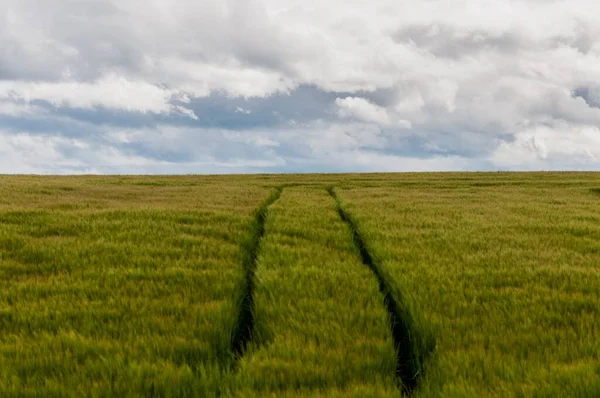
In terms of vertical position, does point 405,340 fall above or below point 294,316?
below

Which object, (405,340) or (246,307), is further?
(246,307)

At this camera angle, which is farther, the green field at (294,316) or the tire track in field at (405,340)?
the tire track in field at (405,340)

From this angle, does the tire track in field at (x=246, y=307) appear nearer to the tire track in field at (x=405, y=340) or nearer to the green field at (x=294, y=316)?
the green field at (x=294, y=316)

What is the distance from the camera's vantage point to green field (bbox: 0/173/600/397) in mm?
3178

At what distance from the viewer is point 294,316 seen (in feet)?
14.2

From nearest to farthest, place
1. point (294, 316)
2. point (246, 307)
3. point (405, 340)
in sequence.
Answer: point (405, 340), point (294, 316), point (246, 307)

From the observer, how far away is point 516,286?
5.48 metres

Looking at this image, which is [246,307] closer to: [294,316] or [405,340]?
[294,316]

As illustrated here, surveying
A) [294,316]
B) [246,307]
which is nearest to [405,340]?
[294,316]

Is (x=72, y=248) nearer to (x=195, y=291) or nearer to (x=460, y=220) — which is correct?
(x=195, y=291)

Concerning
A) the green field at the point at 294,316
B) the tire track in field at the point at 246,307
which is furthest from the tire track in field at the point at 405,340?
the tire track in field at the point at 246,307

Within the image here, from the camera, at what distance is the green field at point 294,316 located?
3178mm

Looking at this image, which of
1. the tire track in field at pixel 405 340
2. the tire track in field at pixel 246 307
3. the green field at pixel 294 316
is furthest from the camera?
the tire track in field at pixel 246 307

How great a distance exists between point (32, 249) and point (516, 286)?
265 inches
